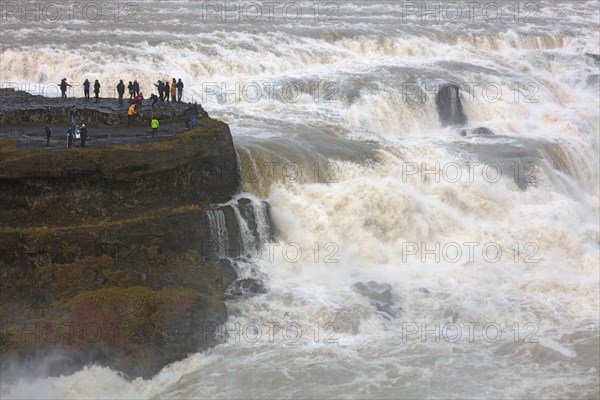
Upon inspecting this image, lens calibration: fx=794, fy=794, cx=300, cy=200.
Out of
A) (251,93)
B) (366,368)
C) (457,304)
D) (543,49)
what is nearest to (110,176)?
(366,368)

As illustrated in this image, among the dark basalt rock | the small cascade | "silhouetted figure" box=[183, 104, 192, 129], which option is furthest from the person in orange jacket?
the dark basalt rock

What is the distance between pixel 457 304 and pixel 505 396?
428cm

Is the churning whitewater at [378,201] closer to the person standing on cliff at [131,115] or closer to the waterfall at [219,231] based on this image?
the waterfall at [219,231]

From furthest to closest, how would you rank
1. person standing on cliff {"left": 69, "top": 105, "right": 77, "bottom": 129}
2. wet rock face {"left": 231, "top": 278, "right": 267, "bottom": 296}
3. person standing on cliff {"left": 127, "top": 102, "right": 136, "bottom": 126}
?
person standing on cliff {"left": 127, "top": 102, "right": 136, "bottom": 126}, wet rock face {"left": 231, "top": 278, "right": 267, "bottom": 296}, person standing on cliff {"left": 69, "top": 105, "right": 77, "bottom": 129}

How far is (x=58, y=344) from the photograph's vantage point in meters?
16.9

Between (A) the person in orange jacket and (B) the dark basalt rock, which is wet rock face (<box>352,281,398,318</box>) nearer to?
(A) the person in orange jacket

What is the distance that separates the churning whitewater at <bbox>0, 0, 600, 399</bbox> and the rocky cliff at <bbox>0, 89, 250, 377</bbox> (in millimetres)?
578

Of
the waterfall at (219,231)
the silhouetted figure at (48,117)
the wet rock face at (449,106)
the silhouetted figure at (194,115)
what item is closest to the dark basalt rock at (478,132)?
the wet rock face at (449,106)

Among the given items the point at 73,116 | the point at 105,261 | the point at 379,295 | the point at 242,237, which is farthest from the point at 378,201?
the point at 73,116

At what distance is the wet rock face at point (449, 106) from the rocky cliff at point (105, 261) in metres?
16.1

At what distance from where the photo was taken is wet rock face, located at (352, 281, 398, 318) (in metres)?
20.2

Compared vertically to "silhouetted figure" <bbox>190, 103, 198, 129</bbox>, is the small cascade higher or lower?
lower

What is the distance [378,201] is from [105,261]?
355 inches

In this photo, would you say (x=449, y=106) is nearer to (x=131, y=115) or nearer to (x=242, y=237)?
(x=242, y=237)
